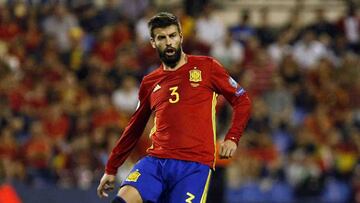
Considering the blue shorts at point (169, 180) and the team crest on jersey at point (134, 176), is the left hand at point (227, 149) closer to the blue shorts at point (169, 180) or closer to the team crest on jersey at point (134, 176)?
the blue shorts at point (169, 180)

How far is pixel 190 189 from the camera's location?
827 cm

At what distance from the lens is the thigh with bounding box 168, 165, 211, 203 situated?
27.1 feet

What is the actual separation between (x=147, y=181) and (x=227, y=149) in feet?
2.20

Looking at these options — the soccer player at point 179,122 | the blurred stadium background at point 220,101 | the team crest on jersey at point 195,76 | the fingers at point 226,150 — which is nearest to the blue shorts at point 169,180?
the soccer player at point 179,122

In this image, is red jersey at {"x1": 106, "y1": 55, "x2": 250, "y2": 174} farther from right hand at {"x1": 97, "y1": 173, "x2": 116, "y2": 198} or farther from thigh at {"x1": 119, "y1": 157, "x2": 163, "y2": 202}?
right hand at {"x1": 97, "y1": 173, "x2": 116, "y2": 198}

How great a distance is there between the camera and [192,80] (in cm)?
845

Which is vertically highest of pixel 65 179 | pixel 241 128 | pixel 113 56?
pixel 241 128

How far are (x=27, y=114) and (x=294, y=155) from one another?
4331 millimetres

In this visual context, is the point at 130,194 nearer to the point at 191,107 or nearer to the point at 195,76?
the point at 191,107

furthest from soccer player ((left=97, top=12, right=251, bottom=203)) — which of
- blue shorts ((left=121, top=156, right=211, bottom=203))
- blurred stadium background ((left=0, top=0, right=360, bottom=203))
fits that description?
blurred stadium background ((left=0, top=0, right=360, bottom=203))

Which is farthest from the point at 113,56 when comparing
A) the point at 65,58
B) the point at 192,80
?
the point at 192,80

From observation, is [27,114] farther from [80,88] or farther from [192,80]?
[192,80]

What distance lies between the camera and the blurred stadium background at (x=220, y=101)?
15820mm

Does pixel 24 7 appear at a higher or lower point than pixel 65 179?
higher
